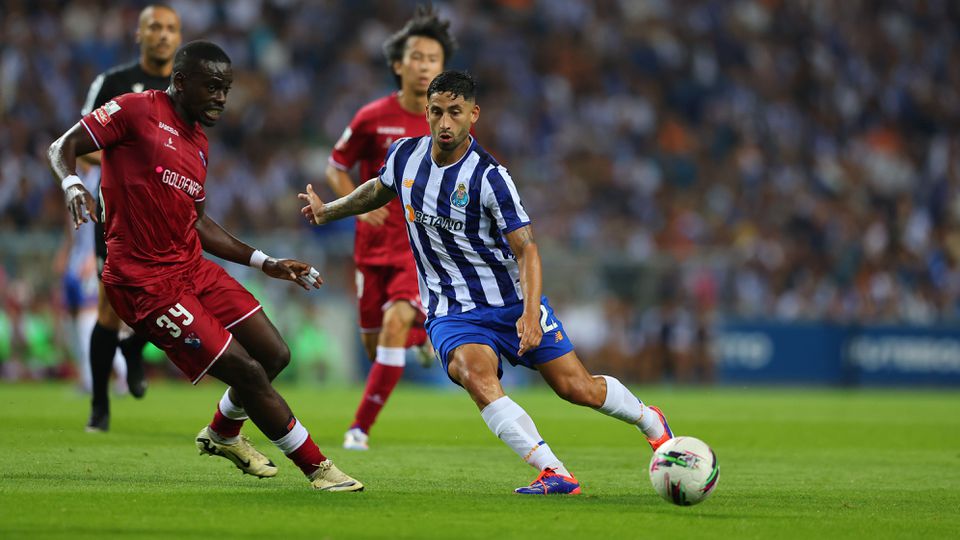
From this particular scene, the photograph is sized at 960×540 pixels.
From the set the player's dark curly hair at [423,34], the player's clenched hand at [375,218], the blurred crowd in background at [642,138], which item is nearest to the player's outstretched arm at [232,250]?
the player's clenched hand at [375,218]

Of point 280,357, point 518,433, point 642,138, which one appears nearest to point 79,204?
point 280,357

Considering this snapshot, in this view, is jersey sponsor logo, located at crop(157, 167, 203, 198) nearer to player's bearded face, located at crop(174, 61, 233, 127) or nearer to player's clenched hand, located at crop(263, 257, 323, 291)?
player's bearded face, located at crop(174, 61, 233, 127)

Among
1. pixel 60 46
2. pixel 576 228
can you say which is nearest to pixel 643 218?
pixel 576 228

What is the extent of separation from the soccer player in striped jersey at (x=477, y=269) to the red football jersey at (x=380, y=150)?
2674 mm

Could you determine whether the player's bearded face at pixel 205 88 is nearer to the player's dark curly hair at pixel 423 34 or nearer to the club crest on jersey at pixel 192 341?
the club crest on jersey at pixel 192 341

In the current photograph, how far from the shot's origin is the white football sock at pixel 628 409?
7.43 meters

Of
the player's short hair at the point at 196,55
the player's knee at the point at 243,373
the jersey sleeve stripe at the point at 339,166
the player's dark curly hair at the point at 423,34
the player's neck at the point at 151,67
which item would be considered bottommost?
the player's knee at the point at 243,373

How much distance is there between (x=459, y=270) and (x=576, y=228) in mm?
16957

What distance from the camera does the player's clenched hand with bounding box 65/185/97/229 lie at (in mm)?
6230

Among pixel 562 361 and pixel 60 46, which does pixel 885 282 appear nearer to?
pixel 60 46

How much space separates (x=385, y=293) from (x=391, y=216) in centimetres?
60

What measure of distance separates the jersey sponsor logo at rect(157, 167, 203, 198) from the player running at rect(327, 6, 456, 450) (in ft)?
9.45

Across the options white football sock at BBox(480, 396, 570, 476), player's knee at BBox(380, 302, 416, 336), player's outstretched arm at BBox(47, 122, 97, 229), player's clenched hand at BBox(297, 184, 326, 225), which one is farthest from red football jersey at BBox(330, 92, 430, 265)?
player's outstretched arm at BBox(47, 122, 97, 229)

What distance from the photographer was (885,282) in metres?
23.9
